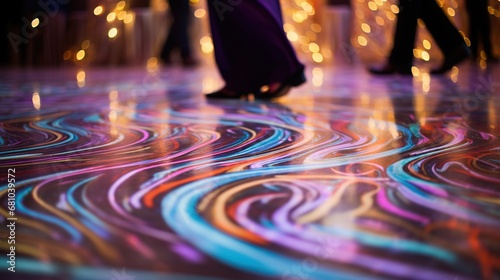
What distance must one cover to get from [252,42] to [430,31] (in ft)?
4.39

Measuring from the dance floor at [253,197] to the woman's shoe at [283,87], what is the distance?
478mm

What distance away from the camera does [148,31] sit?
234 inches

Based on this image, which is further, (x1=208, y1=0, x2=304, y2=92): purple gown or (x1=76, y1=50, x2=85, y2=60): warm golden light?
(x1=76, y1=50, x2=85, y2=60): warm golden light

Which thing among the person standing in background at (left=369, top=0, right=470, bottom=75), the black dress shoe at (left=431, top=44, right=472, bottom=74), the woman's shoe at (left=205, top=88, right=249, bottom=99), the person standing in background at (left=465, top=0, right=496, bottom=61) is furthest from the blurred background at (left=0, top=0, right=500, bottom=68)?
the woman's shoe at (left=205, top=88, right=249, bottom=99)

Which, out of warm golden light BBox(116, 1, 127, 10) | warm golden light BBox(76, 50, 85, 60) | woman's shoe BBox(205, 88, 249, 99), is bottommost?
woman's shoe BBox(205, 88, 249, 99)

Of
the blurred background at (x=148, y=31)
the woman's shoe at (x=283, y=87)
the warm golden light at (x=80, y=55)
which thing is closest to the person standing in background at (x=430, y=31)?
the woman's shoe at (x=283, y=87)

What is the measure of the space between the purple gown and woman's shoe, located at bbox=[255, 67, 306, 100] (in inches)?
0.6

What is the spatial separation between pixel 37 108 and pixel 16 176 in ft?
3.84

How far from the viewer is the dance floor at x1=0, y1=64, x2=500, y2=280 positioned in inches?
22.8

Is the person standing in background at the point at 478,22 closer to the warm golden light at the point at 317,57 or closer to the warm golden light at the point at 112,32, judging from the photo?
the warm golden light at the point at 317,57

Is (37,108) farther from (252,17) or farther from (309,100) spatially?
(309,100)

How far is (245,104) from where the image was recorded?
217 cm

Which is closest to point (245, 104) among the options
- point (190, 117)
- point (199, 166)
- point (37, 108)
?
point (190, 117)

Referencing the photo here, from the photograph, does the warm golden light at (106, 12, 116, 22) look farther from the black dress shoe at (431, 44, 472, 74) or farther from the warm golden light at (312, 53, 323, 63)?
the black dress shoe at (431, 44, 472, 74)
